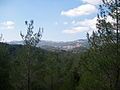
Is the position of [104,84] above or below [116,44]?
below

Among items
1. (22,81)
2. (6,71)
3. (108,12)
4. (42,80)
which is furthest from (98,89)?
(42,80)

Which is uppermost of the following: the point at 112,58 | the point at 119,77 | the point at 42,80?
the point at 112,58

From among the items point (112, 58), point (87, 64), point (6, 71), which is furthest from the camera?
point (6, 71)

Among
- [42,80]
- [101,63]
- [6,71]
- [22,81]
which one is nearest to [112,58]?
[101,63]

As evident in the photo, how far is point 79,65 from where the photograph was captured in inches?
1638

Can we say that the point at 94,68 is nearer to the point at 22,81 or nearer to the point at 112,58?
the point at 112,58

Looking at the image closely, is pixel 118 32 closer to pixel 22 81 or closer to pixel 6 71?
pixel 6 71

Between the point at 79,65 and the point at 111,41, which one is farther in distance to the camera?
the point at 79,65

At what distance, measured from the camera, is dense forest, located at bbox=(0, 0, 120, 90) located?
985 inches

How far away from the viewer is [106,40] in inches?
999

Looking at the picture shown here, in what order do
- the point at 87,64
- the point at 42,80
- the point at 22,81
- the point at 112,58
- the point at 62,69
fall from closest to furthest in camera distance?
1. the point at 112,58
2. the point at 87,64
3. the point at 22,81
4. the point at 42,80
5. the point at 62,69

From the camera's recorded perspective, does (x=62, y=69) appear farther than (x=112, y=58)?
Yes

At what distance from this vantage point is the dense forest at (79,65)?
25016 millimetres

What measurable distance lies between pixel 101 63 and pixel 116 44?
1.89 metres
